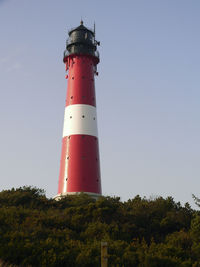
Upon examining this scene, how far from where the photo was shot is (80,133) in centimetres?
3020

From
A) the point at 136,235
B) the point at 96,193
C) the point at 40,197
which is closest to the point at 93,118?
the point at 96,193

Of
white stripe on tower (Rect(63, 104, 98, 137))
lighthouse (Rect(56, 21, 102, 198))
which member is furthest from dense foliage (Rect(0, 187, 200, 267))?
white stripe on tower (Rect(63, 104, 98, 137))

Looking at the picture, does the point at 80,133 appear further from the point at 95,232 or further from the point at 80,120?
the point at 95,232

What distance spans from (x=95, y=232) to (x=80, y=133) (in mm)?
12761

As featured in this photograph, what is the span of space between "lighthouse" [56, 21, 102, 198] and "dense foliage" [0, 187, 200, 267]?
2893 mm

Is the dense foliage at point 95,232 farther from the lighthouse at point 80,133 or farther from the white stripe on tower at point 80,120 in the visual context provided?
Result: the white stripe on tower at point 80,120

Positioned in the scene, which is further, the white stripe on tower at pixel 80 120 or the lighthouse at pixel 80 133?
the white stripe on tower at pixel 80 120

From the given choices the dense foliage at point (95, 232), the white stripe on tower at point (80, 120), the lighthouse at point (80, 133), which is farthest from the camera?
the white stripe on tower at point (80, 120)

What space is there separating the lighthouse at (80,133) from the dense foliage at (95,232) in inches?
114

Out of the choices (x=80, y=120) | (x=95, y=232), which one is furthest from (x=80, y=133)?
(x=95, y=232)

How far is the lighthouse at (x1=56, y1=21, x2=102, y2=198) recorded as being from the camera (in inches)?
1161

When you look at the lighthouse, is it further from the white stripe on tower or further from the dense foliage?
the dense foliage

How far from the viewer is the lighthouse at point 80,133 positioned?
29.5 m

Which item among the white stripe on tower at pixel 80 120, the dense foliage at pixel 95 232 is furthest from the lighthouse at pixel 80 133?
the dense foliage at pixel 95 232
